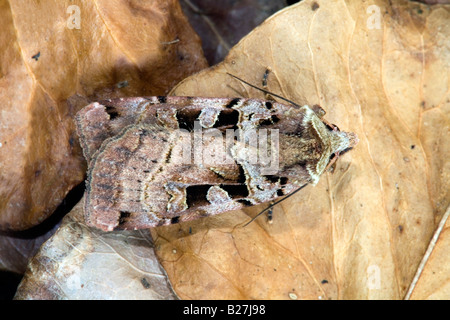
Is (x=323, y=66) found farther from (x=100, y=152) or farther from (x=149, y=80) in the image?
(x=100, y=152)

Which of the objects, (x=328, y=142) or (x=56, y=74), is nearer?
(x=328, y=142)

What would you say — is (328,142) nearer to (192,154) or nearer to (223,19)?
(192,154)

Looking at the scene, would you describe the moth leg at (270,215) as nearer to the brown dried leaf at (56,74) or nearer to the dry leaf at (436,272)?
the dry leaf at (436,272)

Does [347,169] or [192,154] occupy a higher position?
[192,154]

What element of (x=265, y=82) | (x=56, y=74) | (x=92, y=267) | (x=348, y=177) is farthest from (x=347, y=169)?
(x=56, y=74)

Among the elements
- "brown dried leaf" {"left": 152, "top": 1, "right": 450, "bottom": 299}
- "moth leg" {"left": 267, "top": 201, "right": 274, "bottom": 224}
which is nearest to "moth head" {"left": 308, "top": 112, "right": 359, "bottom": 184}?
"brown dried leaf" {"left": 152, "top": 1, "right": 450, "bottom": 299}

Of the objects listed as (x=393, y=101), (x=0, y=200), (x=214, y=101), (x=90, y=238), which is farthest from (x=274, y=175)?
(x=0, y=200)

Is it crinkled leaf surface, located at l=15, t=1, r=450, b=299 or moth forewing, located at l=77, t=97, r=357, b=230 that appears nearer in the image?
moth forewing, located at l=77, t=97, r=357, b=230

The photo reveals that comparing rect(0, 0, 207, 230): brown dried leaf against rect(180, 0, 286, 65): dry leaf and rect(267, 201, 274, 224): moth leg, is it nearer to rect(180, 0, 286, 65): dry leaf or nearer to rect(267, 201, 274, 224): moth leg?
rect(180, 0, 286, 65): dry leaf
